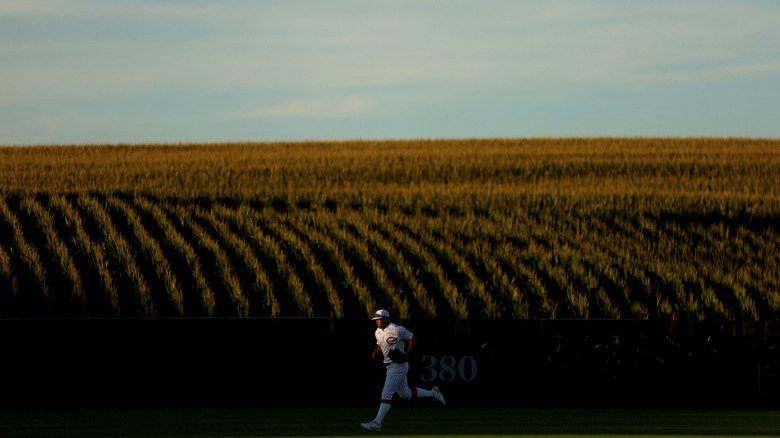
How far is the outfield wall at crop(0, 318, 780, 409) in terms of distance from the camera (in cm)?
1048

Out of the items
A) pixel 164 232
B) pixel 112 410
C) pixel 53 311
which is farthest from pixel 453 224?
pixel 112 410

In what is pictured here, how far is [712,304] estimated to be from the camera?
52.5ft

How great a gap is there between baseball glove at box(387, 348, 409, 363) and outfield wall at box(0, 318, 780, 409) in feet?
7.21

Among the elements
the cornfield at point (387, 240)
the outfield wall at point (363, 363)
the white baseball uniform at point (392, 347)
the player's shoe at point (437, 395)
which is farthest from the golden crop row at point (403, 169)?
the white baseball uniform at point (392, 347)

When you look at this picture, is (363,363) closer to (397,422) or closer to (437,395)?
(437,395)

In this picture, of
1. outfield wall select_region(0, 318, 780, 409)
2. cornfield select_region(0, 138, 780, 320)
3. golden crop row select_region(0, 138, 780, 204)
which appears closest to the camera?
outfield wall select_region(0, 318, 780, 409)

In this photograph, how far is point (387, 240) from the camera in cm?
1961

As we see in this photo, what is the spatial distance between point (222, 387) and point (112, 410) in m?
1.25

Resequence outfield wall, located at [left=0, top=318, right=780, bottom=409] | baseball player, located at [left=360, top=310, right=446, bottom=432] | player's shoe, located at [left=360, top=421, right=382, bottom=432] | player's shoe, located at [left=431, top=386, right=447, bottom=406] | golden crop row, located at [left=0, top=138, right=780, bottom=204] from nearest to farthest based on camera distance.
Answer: player's shoe, located at [left=360, top=421, right=382, bottom=432] < baseball player, located at [left=360, top=310, right=446, bottom=432] < player's shoe, located at [left=431, top=386, right=447, bottom=406] < outfield wall, located at [left=0, top=318, right=780, bottom=409] < golden crop row, located at [left=0, top=138, right=780, bottom=204]

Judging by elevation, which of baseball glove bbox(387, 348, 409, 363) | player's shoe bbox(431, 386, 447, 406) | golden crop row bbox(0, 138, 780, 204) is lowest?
player's shoe bbox(431, 386, 447, 406)

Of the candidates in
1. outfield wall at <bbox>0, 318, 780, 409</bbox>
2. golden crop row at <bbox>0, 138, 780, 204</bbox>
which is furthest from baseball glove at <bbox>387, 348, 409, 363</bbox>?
golden crop row at <bbox>0, 138, 780, 204</bbox>

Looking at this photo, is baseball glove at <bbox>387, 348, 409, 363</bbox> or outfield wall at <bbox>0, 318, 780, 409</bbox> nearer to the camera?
baseball glove at <bbox>387, 348, 409, 363</bbox>

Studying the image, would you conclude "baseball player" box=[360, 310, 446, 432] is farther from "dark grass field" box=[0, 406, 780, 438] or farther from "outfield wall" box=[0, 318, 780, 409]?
"outfield wall" box=[0, 318, 780, 409]

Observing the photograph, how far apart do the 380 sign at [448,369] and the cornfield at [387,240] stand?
408 cm
